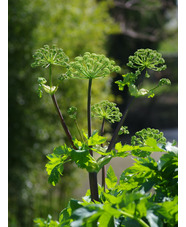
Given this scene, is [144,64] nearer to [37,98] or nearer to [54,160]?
[54,160]

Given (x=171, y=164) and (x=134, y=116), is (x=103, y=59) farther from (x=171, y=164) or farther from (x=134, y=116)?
(x=134, y=116)

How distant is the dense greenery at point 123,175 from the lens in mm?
336

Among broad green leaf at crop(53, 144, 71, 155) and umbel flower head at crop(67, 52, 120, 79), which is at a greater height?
umbel flower head at crop(67, 52, 120, 79)

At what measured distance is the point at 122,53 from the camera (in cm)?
601

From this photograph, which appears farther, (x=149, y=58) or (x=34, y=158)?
(x=34, y=158)

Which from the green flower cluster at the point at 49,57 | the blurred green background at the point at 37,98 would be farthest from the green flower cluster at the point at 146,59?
the blurred green background at the point at 37,98

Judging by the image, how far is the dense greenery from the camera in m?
0.34

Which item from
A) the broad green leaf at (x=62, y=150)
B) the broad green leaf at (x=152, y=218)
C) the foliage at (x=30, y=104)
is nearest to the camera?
the broad green leaf at (x=152, y=218)

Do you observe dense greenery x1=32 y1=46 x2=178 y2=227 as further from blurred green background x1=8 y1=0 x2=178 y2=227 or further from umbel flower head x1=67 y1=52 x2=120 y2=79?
blurred green background x1=8 y1=0 x2=178 y2=227

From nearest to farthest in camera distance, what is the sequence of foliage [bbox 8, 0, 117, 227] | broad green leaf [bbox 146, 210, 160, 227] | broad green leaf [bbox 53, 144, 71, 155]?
broad green leaf [bbox 146, 210, 160, 227] < broad green leaf [bbox 53, 144, 71, 155] < foliage [bbox 8, 0, 117, 227]

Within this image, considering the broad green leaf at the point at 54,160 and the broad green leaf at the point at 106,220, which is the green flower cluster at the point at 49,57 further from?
the broad green leaf at the point at 106,220

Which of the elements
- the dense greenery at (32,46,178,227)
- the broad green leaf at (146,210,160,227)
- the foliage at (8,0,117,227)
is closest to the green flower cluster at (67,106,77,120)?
the dense greenery at (32,46,178,227)
